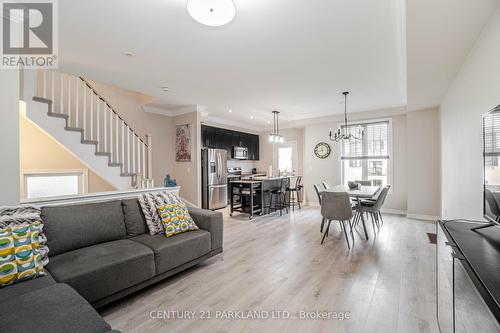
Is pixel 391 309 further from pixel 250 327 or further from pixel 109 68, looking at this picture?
pixel 109 68

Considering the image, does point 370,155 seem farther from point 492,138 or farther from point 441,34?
point 492,138

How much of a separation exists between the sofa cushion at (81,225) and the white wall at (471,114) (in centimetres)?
367

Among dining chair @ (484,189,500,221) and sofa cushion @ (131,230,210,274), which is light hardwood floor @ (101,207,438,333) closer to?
sofa cushion @ (131,230,210,274)

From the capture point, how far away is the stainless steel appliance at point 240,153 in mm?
7528

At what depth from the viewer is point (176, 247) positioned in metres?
2.39

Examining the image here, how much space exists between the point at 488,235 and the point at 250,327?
1.89 meters

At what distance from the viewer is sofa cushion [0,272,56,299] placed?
1.44 m

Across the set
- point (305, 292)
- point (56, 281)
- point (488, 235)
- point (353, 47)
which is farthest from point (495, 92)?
point (56, 281)

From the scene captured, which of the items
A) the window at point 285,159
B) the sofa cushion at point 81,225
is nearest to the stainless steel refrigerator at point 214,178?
the window at point 285,159

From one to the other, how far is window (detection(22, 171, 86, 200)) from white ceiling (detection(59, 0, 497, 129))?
7.01ft

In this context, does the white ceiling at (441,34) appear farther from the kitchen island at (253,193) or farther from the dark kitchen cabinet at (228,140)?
the dark kitchen cabinet at (228,140)

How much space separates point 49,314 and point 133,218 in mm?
1485

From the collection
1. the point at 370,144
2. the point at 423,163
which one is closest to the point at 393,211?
the point at 423,163

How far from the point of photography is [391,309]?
1961mm
